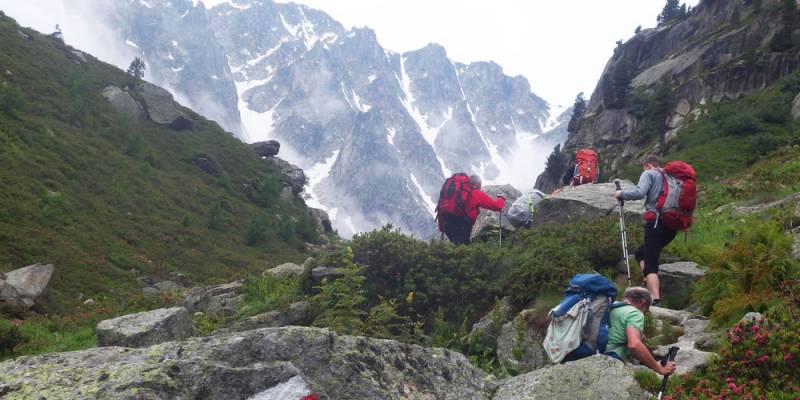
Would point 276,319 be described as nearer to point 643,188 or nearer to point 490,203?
point 490,203

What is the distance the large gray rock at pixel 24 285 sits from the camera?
1675 cm

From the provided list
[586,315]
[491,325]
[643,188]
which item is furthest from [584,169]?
[586,315]

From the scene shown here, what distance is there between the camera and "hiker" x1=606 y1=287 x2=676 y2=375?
549cm

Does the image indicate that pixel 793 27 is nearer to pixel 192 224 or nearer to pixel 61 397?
pixel 192 224

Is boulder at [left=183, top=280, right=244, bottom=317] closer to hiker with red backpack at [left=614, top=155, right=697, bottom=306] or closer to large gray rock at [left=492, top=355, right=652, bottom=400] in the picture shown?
hiker with red backpack at [left=614, top=155, right=697, bottom=306]

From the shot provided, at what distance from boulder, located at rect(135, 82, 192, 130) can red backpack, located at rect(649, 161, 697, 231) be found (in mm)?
55175

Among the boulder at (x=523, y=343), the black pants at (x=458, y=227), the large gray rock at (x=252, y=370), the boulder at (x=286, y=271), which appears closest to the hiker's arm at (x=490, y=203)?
the black pants at (x=458, y=227)

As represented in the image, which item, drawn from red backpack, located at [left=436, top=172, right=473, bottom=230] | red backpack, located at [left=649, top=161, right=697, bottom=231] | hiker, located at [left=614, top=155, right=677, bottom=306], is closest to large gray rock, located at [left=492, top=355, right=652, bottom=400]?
hiker, located at [left=614, top=155, right=677, bottom=306]

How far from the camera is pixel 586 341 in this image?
→ 19.2ft

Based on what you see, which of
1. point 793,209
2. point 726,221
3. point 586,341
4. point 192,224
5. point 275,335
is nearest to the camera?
point 275,335

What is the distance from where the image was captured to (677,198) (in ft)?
28.3

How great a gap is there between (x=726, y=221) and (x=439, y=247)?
22.0ft

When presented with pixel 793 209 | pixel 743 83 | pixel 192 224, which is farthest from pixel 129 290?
pixel 743 83

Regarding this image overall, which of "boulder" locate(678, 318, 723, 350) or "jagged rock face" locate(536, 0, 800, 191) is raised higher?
"jagged rock face" locate(536, 0, 800, 191)
